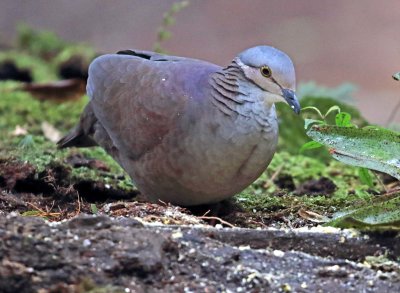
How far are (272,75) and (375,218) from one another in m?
1.01

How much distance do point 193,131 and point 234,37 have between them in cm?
787

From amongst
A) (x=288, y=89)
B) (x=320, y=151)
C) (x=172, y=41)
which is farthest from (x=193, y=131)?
(x=172, y=41)

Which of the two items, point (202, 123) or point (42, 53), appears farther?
point (42, 53)

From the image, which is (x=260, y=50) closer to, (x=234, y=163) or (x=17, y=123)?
(x=234, y=163)

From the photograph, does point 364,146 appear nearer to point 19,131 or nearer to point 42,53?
point 19,131

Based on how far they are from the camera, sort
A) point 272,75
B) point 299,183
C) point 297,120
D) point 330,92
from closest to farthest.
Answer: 1. point 272,75
2. point 299,183
3. point 297,120
4. point 330,92

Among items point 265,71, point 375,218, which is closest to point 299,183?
point 265,71

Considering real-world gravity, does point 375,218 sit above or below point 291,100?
below

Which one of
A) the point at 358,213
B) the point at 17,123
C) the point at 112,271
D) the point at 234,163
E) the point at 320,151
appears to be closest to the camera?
the point at 112,271

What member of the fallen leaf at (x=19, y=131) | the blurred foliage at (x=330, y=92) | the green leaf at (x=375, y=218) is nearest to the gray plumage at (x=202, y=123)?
the green leaf at (x=375, y=218)

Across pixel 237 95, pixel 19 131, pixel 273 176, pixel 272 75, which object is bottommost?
pixel 19 131

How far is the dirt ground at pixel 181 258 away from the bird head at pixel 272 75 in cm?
84

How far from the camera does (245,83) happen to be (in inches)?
162

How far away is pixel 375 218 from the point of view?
3256mm
